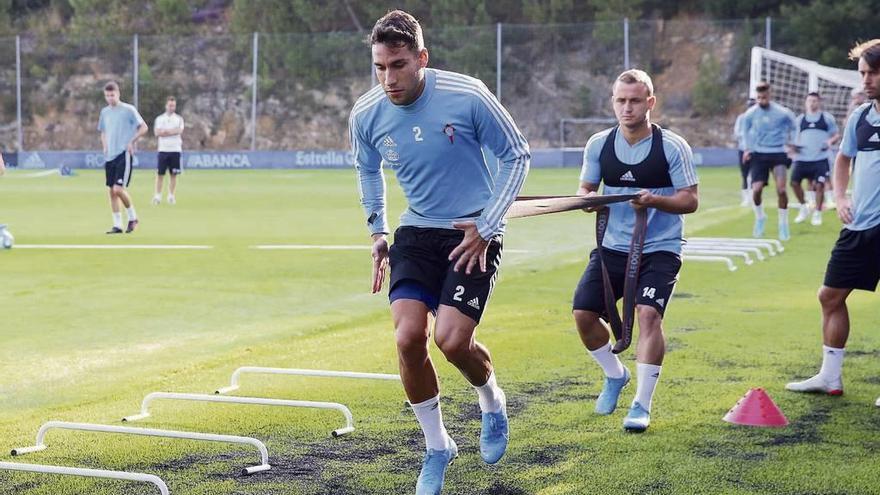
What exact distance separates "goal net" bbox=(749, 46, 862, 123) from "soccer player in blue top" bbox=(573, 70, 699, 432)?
69.7 ft

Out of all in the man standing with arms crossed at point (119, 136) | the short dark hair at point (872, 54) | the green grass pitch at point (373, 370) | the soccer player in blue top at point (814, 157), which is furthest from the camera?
the soccer player in blue top at point (814, 157)

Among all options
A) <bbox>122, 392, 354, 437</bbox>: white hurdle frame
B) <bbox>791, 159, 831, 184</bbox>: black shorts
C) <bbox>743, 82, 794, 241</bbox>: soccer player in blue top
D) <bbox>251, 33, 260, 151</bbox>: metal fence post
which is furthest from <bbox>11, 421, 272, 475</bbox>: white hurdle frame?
<bbox>251, 33, 260, 151</bbox>: metal fence post

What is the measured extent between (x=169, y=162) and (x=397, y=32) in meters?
21.5

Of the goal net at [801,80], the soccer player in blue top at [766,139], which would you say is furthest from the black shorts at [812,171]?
the goal net at [801,80]

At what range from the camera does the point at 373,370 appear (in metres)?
8.38

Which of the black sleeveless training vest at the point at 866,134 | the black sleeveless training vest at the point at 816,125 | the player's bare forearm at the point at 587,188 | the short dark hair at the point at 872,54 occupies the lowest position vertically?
the player's bare forearm at the point at 587,188

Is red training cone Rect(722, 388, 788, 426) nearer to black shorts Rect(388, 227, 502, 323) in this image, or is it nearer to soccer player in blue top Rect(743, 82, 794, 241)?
black shorts Rect(388, 227, 502, 323)

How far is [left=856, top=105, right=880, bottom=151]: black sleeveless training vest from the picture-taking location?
7.30 m

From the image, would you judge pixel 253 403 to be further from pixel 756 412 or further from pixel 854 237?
pixel 854 237

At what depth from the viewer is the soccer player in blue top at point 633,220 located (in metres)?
6.75

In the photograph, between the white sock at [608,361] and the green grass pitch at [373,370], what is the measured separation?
0.88ft

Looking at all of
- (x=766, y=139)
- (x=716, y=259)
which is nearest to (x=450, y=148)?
(x=716, y=259)

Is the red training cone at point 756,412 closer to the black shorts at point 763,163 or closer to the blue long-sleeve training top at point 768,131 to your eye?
the black shorts at point 763,163

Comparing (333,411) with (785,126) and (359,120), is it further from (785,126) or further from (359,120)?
(785,126)
